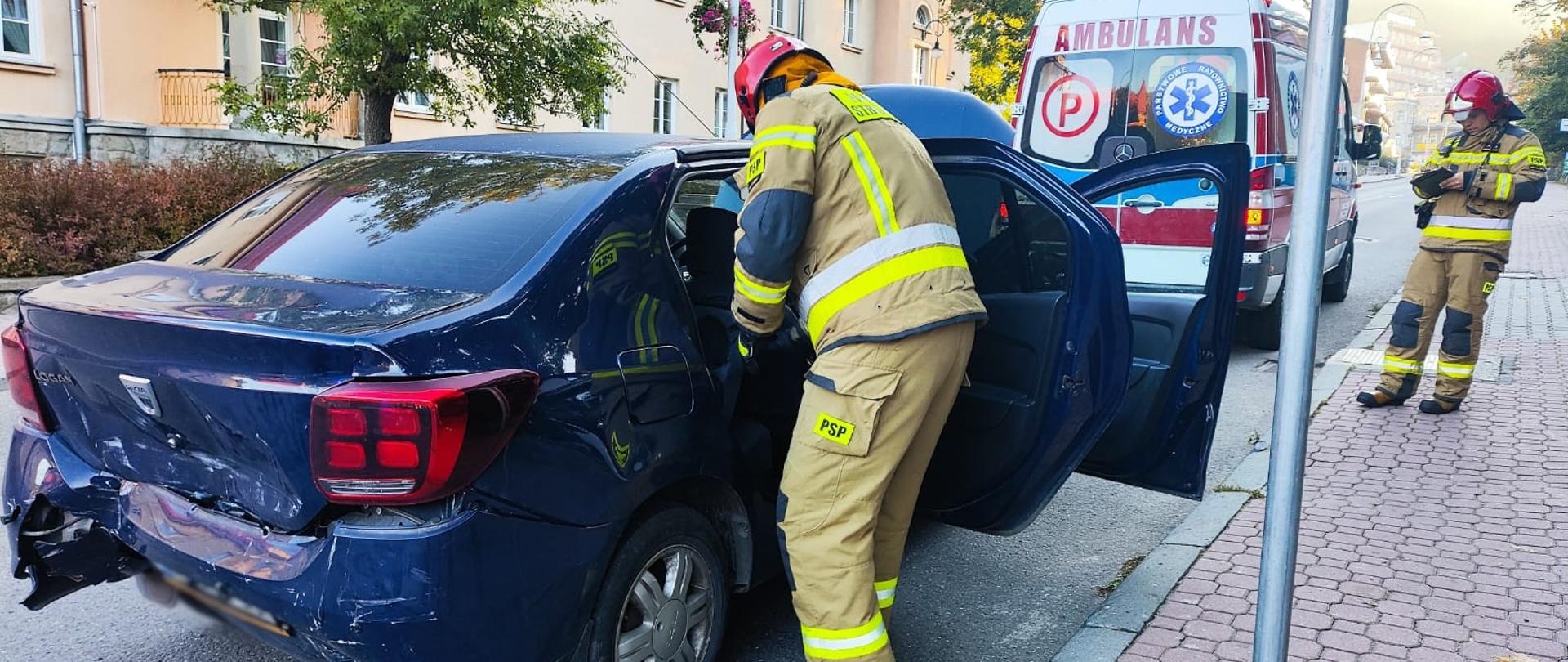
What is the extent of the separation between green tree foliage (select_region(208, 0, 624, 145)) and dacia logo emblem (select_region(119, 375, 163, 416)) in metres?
7.96

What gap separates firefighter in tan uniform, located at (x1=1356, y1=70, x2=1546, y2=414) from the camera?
5.69 metres

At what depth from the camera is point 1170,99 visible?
7441 mm

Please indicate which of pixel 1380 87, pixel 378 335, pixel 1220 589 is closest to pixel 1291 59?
pixel 1220 589

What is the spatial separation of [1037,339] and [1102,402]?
0.27 meters

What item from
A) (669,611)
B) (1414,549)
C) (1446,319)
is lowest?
(1414,549)

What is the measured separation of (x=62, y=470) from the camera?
2.61 metres

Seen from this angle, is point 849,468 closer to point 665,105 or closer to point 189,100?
point 189,100

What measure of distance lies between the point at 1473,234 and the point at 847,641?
4932 millimetres

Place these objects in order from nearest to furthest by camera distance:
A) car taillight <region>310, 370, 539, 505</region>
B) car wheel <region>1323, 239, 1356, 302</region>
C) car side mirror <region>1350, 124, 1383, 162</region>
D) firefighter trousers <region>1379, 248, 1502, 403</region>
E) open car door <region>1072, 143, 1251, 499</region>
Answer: car taillight <region>310, 370, 539, 505</region>, open car door <region>1072, 143, 1251, 499</region>, firefighter trousers <region>1379, 248, 1502, 403</region>, car side mirror <region>1350, 124, 1383, 162</region>, car wheel <region>1323, 239, 1356, 302</region>

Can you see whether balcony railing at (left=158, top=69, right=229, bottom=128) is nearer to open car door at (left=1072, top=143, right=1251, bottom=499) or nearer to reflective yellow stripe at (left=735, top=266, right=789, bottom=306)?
open car door at (left=1072, top=143, right=1251, bottom=499)

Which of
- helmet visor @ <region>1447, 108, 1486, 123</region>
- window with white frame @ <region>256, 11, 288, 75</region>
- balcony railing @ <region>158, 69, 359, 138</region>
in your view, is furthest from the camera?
→ window with white frame @ <region>256, 11, 288, 75</region>

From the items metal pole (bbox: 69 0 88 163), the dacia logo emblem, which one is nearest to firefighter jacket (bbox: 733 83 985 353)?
the dacia logo emblem

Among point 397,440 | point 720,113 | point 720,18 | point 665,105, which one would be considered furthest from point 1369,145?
point 720,113

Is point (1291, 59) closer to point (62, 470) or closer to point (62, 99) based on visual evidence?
point (62, 470)
